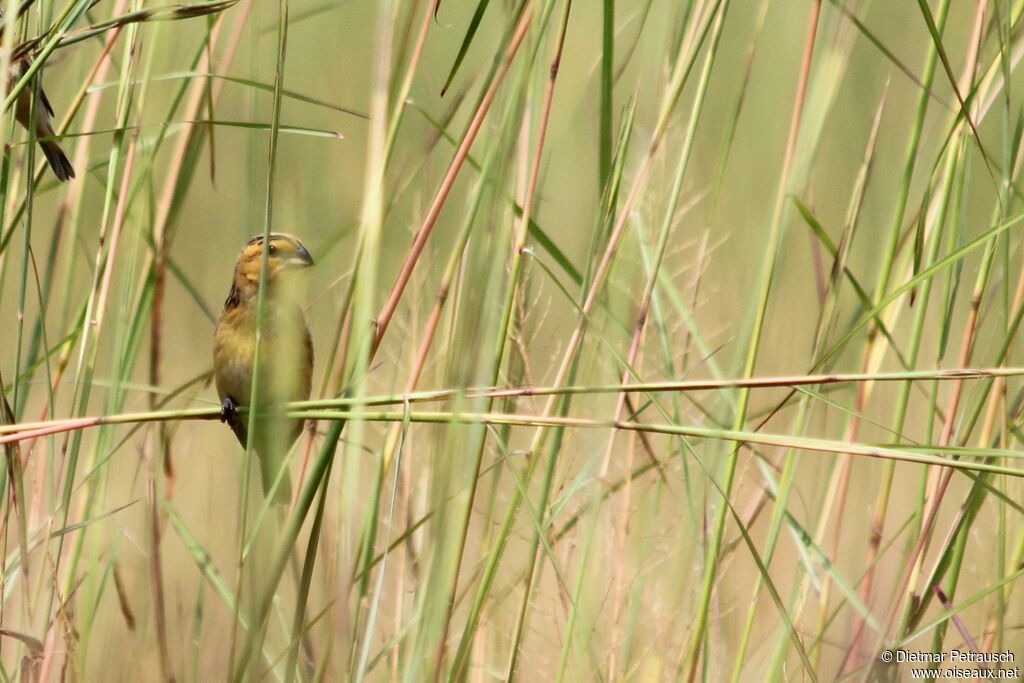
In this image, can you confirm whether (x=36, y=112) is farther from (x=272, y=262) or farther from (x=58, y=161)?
(x=272, y=262)

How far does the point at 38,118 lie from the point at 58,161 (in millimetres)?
436

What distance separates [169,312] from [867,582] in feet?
9.34

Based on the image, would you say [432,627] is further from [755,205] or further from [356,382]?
[755,205]

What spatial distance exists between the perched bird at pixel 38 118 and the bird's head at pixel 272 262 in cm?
40

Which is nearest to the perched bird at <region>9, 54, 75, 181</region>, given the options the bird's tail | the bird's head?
the bird's tail

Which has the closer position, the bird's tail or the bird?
the bird

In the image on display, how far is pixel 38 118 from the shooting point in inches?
61.7

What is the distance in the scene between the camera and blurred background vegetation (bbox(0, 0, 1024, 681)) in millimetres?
946

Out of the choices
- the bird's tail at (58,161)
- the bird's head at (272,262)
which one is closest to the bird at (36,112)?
the bird's tail at (58,161)

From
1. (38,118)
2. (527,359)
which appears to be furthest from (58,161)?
(527,359)

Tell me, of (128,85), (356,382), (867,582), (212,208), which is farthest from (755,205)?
(212,208)

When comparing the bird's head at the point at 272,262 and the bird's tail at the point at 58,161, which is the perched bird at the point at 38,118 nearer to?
the bird's tail at the point at 58,161

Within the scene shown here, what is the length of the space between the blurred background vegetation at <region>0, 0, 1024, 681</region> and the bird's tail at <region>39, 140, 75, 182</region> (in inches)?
2.8

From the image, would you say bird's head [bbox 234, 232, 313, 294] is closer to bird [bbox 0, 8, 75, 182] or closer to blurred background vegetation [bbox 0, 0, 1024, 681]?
blurred background vegetation [bbox 0, 0, 1024, 681]
